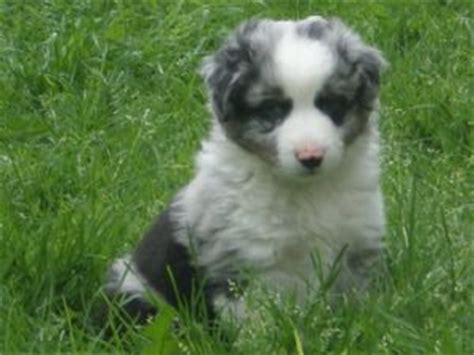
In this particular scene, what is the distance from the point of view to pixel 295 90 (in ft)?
19.9

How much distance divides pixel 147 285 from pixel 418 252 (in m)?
0.95

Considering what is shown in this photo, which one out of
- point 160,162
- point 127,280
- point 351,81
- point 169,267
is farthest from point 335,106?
point 160,162

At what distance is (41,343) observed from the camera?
5.90m

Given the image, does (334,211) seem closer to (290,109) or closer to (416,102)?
(290,109)

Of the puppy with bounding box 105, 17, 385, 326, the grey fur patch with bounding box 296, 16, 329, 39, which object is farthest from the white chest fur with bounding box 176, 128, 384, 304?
the grey fur patch with bounding box 296, 16, 329, 39

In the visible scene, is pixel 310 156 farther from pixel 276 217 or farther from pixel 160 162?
pixel 160 162

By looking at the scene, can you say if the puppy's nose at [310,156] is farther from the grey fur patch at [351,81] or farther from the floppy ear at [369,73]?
the floppy ear at [369,73]

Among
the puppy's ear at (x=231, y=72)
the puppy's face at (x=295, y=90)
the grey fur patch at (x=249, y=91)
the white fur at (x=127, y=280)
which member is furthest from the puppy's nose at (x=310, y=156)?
the white fur at (x=127, y=280)

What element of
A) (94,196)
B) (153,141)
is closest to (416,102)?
(153,141)

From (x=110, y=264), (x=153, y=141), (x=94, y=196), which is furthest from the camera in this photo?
(x=153, y=141)

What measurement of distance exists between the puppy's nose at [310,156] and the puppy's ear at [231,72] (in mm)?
328

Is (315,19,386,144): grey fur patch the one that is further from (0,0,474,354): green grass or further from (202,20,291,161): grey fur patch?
(0,0,474,354): green grass

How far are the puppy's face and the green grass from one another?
0.52 metres

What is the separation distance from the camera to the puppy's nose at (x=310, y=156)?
6.00m
